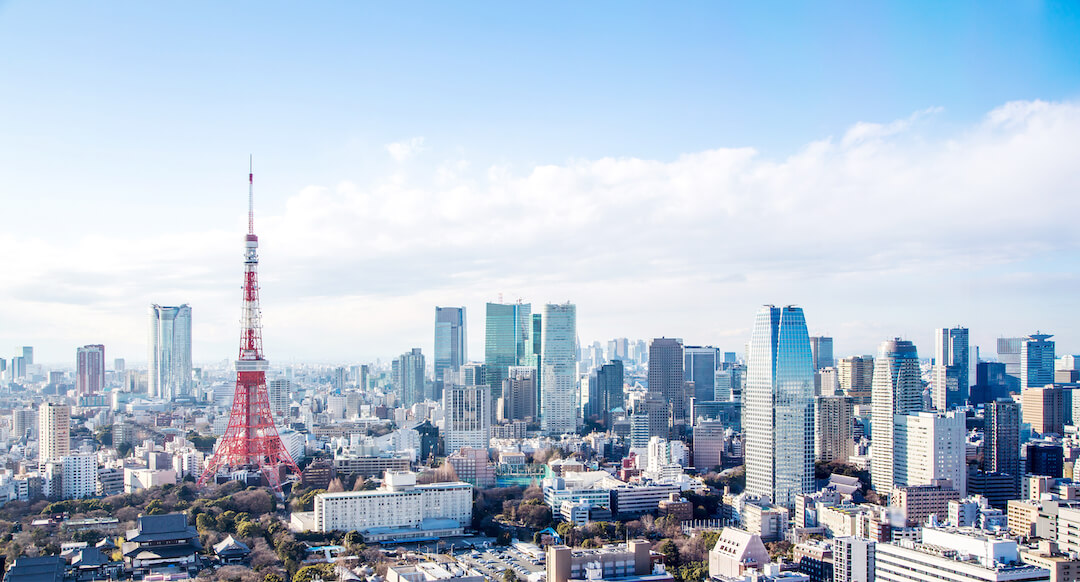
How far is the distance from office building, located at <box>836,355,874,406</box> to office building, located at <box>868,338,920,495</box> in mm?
4376

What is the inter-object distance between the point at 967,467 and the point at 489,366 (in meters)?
14.5

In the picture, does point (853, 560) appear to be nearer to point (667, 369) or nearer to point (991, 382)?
point (991, 382)

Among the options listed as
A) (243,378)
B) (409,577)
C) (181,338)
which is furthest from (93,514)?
(181,338)

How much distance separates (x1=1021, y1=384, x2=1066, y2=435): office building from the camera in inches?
647

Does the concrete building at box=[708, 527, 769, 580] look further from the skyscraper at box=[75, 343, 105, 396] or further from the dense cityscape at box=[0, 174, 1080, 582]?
the skyscraper at box=[75, 343, 105, 396]

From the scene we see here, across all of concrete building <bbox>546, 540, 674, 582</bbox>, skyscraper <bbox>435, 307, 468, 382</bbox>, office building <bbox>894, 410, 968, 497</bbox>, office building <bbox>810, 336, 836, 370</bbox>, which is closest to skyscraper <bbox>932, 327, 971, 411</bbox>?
office building <bbox>810, 336, 836, 370</bbox>

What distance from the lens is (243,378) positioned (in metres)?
11.9

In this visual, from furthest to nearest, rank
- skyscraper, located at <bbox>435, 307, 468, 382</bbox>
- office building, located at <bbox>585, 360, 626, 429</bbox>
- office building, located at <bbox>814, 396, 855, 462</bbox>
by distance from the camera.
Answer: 1. skyscraper, located at <bbox>435, 307, 468, 382</bbox>
2. office building, located at <bbox>585, 360, 626, 429</bbox>
3. office building, located at <bbox>814, 396, 855, 462</bbox>

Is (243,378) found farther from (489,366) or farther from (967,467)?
(489,366)

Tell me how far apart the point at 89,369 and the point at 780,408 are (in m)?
20.2

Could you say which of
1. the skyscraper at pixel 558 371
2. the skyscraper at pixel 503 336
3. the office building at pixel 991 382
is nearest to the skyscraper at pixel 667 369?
the skyscraper at pixel 558 371

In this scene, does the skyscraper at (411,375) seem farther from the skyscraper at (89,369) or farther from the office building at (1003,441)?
the office building at (1003,441)

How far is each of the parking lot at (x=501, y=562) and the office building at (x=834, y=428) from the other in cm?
639

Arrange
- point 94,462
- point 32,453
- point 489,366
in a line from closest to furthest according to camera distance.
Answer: point 94,462 < point 32,453 < point 489,366
